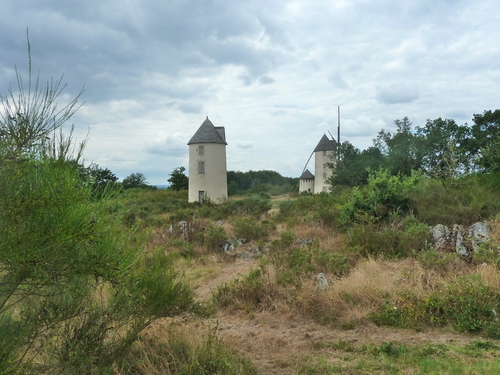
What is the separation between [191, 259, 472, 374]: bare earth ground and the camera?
17.8ft

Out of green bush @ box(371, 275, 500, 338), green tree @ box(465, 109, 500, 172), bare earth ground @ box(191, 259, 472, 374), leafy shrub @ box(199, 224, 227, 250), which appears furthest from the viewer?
green tree @ box(465, 109, 500, 172)

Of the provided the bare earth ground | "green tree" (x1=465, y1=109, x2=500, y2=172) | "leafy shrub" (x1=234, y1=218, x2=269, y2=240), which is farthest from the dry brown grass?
"green tree" (x1=465, y1=109, x2=500, y2=172)

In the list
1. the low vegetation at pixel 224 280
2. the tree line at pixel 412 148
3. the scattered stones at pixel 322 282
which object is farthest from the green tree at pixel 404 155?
the scattered stones at pixel 322 282

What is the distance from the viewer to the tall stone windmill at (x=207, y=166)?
2853 centimetres

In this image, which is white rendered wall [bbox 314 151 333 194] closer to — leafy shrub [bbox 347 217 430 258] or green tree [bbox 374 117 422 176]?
green tree [bbox 374 117 422 176]

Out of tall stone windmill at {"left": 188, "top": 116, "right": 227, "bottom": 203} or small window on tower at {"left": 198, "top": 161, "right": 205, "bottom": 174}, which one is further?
small window on tower at {"left": 198, "top": 161, "right": 205, "bottom": 174}

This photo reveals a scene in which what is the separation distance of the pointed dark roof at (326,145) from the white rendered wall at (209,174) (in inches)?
491

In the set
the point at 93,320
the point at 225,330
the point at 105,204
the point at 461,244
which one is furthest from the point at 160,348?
the point at 461,244

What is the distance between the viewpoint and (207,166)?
28.8 m

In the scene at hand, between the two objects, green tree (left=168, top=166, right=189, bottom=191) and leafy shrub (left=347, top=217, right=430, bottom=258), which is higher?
green tree (left=168, top=166, right=189, bottom=191)

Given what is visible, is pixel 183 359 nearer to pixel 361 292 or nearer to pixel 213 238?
pixel 361 292

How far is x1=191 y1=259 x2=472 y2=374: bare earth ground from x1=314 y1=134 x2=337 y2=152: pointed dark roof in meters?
31.8

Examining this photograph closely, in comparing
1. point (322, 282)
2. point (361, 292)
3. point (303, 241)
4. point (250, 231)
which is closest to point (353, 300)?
point (361, 292)

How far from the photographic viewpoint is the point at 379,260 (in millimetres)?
8836
